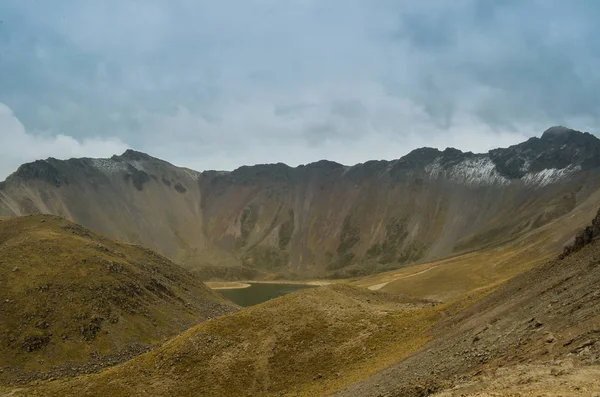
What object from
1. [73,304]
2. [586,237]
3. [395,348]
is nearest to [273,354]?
[395,348]

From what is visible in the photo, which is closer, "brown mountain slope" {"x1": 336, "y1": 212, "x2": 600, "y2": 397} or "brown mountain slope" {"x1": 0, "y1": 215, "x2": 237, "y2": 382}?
"brown mountain slope" {"x1": 336, "y1": 212, "x2": 600, "y2": 397}

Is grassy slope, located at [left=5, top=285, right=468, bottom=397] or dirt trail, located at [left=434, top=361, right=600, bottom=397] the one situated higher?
dirt trail, located at [left=434, top=361, right=600, bottom=397]

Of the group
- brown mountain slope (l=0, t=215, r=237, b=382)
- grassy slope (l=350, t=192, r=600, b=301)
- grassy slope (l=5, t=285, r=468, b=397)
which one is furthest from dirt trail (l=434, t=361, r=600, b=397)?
grassy slope (l=350, t=192, r=600, b=301)

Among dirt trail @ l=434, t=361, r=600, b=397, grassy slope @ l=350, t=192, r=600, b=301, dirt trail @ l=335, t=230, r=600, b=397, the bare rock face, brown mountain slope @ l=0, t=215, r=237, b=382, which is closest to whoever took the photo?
dirt trail @ l=434, t=361, r=600, b=397

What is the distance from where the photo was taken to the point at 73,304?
7100cm

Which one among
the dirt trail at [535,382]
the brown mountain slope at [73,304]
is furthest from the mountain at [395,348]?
the brown mountain slope at [73,304]

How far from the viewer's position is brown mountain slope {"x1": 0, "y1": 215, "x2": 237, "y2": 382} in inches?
2453

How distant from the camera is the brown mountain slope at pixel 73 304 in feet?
204

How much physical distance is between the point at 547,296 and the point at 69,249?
80451mm

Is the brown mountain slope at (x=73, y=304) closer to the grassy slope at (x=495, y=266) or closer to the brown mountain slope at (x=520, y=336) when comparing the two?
the brown mountain slope at (x=520, y=336)

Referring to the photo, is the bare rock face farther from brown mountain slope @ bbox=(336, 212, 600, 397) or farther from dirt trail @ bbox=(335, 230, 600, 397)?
dirt trail @ bbox=(335, 230, 600, 397)

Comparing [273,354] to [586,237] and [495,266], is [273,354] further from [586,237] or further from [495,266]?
[495,266]

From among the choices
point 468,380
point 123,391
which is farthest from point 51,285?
point 468,380

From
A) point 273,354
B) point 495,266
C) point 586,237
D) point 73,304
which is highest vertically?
point 586,237
